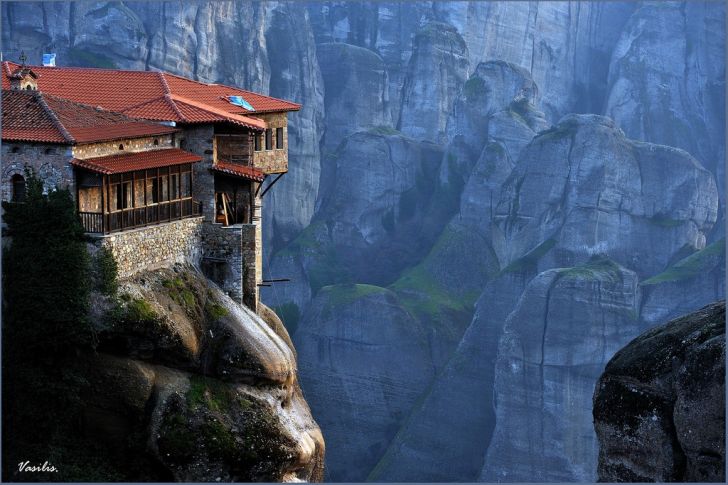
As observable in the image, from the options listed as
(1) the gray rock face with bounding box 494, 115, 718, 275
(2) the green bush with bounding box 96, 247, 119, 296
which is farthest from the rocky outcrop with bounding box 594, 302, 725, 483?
(1) the gray rock face with bounding box 494, 115, 718, 275

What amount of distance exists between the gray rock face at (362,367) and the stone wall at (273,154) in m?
73.0

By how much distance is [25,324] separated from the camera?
164 feet

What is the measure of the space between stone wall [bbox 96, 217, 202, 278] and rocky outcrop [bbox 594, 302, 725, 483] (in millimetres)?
14821

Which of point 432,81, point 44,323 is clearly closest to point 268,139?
point 44,323

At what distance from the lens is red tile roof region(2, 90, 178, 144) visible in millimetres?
51062

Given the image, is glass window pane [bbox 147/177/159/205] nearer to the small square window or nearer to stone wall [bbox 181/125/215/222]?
stone wall [bbox 181/125/215/222]

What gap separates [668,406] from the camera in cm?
4697

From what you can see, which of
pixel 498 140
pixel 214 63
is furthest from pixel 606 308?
pixel 214 63

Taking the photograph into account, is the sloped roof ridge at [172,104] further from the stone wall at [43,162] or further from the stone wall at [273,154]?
the stone wall at [43,162]

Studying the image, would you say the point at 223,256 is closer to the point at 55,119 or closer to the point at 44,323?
the point at 55,119

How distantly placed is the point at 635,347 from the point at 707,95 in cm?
A: 14467

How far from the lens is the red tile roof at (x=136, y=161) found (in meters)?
51.1

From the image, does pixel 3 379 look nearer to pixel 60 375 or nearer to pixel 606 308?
pixel 60 375

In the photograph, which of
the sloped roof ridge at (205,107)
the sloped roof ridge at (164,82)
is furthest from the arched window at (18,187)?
the sloped roof ridge at (164,82)
